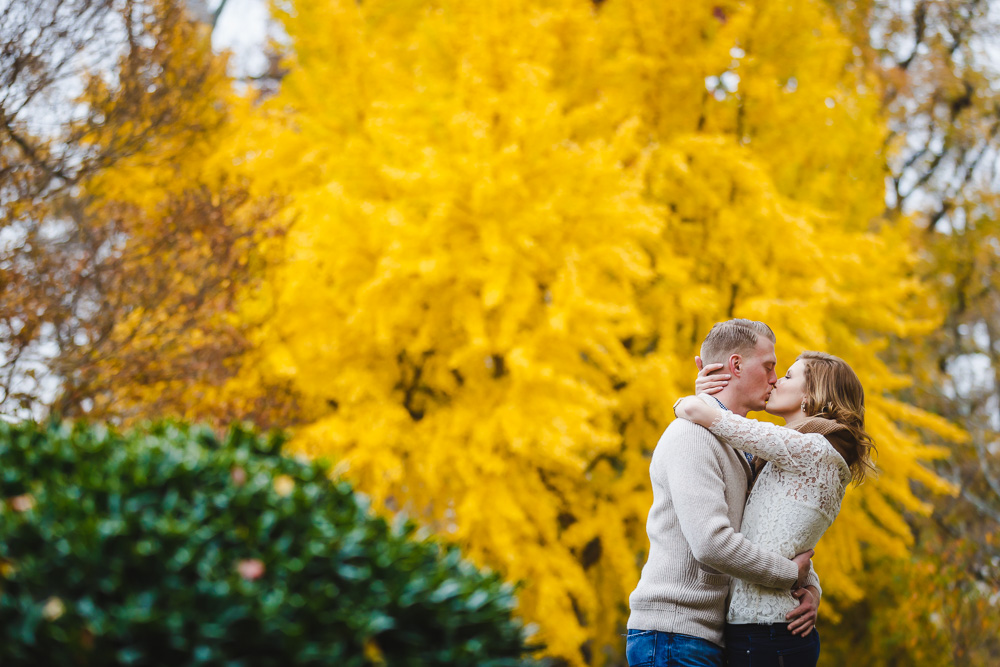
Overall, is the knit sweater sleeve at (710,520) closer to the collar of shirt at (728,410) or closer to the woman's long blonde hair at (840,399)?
the collar of shirt at (728,410)

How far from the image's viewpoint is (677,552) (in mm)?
2672

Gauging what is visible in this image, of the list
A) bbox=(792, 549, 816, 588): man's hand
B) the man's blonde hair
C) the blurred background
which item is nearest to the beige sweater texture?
bbox=(792, 549, 816, 588): man's hand

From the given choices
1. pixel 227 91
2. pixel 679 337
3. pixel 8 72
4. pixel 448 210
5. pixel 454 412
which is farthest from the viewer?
pixel 227 91

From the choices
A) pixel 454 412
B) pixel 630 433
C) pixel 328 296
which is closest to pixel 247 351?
pixel 328 296

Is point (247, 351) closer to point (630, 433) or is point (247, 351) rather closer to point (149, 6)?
point (149, 6)

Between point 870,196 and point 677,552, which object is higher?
point 870,196

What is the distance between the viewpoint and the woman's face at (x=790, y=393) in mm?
3004

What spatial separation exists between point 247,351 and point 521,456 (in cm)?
253

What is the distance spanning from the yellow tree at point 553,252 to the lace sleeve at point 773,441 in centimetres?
329

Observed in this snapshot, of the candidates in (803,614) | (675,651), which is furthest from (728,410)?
(675,651)

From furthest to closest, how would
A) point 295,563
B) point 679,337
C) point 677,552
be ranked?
1. point 679,337
2. point 677,552
3. point 295,563

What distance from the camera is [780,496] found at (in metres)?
2.72

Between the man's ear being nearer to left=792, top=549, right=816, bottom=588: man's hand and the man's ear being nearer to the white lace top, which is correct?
the white lace top

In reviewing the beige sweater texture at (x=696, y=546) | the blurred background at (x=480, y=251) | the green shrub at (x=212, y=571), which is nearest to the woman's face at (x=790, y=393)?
the beige sweater texture at (x=696, y=546)
